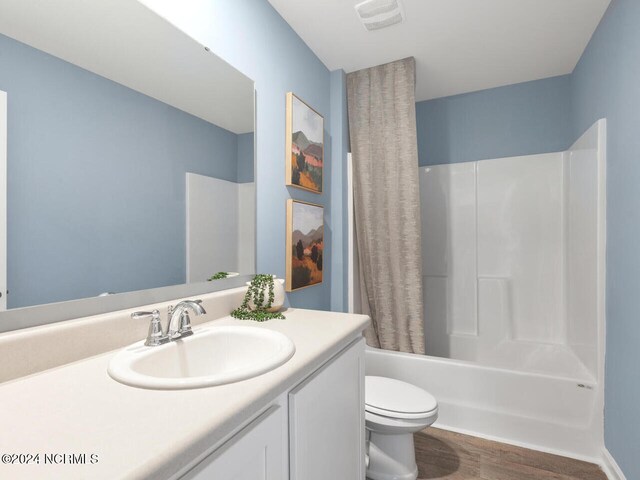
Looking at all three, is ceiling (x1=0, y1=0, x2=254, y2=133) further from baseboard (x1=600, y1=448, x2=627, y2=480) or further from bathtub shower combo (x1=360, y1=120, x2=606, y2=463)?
baseboard (x1=600, y1=448, x2=627, y2=480)

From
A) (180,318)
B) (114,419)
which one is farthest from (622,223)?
(114,419)

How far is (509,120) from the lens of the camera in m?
2.76

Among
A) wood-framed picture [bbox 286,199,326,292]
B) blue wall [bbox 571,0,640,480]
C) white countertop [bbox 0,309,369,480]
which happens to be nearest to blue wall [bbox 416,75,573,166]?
blue wall [bbox 571,0,640,480]

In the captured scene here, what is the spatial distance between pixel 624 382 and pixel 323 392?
1510 mm

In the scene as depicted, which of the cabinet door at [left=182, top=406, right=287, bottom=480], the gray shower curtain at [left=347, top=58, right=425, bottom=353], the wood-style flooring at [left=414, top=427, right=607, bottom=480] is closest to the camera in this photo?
the cabinet door at [left=182, top=406, right=287, bottom=480]

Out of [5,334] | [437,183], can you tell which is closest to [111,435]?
[5,334]

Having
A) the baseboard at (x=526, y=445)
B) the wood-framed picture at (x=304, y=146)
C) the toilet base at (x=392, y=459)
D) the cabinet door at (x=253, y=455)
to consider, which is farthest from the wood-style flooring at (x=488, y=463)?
the wood-framed picture at (x=304, y=146)

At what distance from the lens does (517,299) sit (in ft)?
8.85

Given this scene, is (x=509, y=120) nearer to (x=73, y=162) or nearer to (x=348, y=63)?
(x=348, y=63)

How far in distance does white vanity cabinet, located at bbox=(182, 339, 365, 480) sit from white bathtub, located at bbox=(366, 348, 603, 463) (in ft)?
3.10

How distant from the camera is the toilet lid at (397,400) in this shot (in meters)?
1.51

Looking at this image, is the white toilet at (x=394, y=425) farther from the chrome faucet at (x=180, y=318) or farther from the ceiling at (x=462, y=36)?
the ceiling at (x=462, y=36)

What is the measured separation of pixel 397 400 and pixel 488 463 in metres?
0.67

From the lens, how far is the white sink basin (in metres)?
0.72
